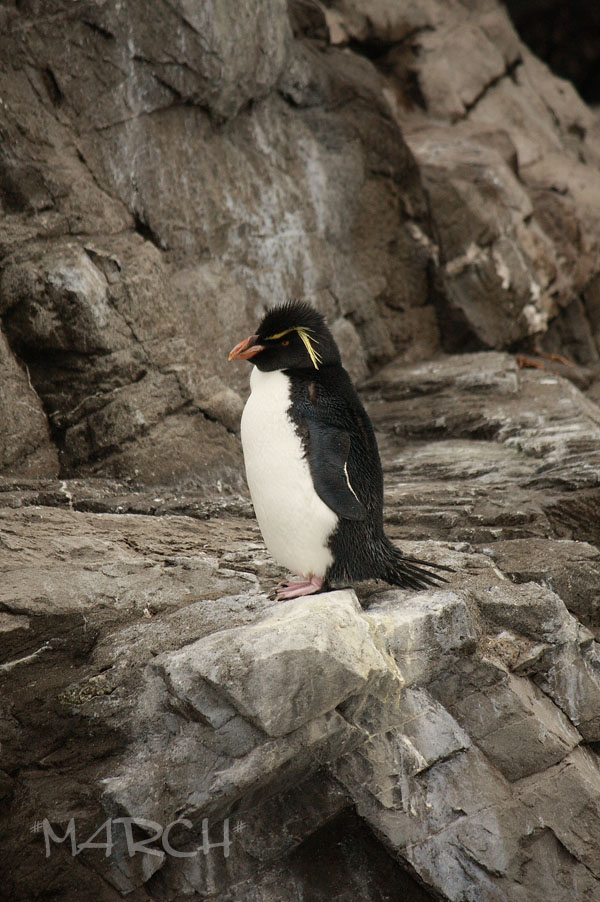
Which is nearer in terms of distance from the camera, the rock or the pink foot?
the pink foot

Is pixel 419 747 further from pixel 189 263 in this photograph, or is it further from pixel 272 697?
pixel 189 263

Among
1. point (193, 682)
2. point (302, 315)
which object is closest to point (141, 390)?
point (302, 315)

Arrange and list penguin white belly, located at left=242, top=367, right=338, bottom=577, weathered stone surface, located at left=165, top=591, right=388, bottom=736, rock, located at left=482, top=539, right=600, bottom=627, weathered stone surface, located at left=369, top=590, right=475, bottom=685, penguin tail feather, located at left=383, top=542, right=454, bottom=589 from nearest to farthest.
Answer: weathered stone surface, located at left=165, top=591, right=388, bottom=736
weathered stone surface, located at left=369, top=590, right=475, bottom=685
penguin white belly, located at left=242, top=367, right=338, bottom=577
penguin tail feather, located at left=383, top=542, right=454, bottom=589
rock, located at left=482, top=539, right=600, bottom=627

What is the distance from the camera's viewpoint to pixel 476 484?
168 inches

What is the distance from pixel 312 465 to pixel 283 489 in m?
0.13

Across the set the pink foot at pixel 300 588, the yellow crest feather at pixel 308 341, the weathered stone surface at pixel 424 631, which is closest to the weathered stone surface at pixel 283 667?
the weathered stone surface at pixel 424 631

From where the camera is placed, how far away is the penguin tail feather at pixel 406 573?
3.04 meters

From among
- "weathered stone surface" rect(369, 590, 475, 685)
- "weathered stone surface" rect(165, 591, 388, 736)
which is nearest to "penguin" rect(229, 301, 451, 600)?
"weathered stone surface" rect(369, 590, 475, 685)

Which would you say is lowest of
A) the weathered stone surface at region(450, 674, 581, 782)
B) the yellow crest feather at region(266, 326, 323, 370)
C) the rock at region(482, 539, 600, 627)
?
the weathered stone surface at region(450, 674, 581, 782)

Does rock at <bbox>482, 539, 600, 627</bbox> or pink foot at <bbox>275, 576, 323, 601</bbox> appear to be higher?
pink foot at <bbox>275, 576, 323, 601</bbox>

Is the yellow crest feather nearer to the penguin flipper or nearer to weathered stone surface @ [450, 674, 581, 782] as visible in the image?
the penguin flipper

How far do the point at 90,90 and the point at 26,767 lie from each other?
3.60 metres

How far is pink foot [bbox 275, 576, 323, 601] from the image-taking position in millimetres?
2932

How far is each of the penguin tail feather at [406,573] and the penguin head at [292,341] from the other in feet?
2.41
